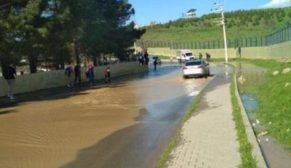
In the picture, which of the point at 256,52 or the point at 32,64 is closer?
the point at 32,64

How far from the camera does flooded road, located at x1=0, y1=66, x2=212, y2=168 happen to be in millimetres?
11516

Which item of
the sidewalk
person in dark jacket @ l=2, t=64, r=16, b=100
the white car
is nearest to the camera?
the sidewalk

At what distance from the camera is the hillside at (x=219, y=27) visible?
399 feet

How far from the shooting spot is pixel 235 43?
9219cm

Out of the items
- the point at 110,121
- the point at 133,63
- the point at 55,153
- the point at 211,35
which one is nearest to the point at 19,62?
the point at 110,121

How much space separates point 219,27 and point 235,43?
151 ft

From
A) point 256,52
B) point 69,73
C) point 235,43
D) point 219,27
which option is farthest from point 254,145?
point 219,27

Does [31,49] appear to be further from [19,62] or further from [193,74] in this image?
[193,74]

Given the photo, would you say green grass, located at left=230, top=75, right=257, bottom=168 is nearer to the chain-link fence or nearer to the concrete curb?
the concrete curb

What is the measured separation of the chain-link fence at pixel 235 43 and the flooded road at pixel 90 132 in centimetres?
Answer: 2620

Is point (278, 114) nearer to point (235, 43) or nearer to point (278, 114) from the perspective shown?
point (278, 114)

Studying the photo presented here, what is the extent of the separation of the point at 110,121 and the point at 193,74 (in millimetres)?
25839

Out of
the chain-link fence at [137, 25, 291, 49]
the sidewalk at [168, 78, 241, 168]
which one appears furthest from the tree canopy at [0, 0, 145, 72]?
the sidewalk at [168, 78, 241, 168]

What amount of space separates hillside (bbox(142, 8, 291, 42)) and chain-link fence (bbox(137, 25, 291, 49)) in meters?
3.75
